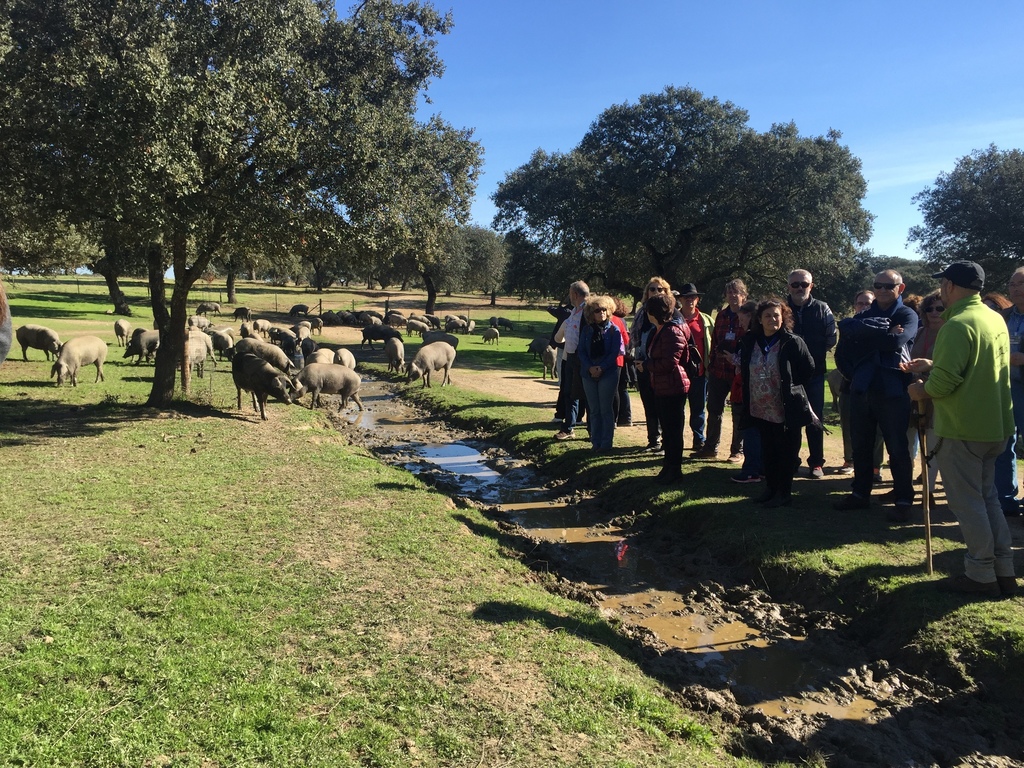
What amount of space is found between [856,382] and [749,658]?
3.31 m

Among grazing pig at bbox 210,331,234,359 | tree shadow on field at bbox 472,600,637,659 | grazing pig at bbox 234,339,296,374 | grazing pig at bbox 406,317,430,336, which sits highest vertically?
grazing pig at bbox 406,317,430,336

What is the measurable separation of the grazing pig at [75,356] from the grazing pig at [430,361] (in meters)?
7.55

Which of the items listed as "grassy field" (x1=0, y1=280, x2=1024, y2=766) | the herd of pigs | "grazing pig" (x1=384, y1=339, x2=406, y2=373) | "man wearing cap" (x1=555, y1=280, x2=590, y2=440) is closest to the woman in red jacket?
"grassy field" (x1=0, y1=280, x2=1024, y2=766)

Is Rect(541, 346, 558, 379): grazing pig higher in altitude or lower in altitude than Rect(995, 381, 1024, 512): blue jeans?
higher

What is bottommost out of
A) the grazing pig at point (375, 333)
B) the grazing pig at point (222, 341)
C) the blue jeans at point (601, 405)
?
the blue jeans at point (601, 405)

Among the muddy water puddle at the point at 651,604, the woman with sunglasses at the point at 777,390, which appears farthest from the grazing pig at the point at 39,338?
the woman with sunglasses at the point at 777,390

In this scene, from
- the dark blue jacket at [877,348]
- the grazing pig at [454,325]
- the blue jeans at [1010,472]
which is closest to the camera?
the blue jeans at [1010,472]

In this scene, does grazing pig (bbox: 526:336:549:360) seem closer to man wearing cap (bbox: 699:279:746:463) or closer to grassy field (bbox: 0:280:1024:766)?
man wearing cap (bbox: 699:279:746:463)

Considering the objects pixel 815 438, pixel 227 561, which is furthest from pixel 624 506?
pixel 227 561

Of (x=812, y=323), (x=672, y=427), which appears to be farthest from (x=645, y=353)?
(x=812, y=323)

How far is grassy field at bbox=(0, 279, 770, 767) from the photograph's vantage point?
3346 mm

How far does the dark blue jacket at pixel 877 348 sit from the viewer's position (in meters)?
6.54

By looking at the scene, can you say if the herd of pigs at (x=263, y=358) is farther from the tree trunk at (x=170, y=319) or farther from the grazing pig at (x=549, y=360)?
the tree trunk at (x=170, y=319)

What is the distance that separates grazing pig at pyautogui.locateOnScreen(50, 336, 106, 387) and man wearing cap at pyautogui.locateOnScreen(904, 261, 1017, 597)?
16.7 m
